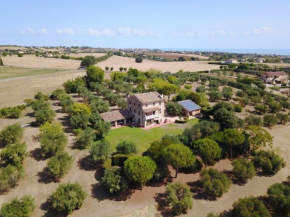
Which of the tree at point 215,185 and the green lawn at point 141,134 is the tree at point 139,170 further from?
the green lawn at point 141,134

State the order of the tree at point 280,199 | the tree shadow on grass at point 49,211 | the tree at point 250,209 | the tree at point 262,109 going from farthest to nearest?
the tree at point 262,109, the tree shadow on grass at point 49,211, the tree at point 280,199, the tree at point 250,209

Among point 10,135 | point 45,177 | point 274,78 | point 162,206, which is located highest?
point 274,78

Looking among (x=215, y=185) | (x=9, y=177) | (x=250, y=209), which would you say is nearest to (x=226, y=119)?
(x=215, y=185)

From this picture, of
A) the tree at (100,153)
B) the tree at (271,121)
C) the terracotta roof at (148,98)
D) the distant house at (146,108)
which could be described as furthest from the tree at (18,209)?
the tree at (271,121)

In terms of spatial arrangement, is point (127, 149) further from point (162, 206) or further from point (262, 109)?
point (262, 109)

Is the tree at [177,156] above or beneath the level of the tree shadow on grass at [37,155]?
above
